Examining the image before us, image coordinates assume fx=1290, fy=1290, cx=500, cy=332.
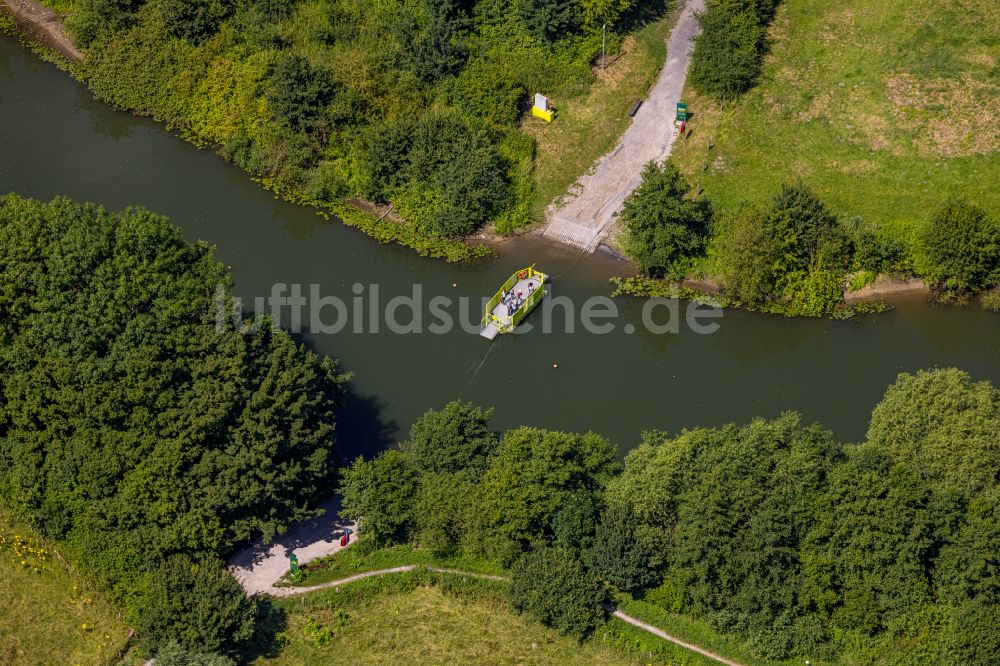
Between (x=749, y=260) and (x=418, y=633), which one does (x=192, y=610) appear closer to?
(x=418, y=633)

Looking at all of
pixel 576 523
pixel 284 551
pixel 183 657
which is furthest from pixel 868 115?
pixel 183 657

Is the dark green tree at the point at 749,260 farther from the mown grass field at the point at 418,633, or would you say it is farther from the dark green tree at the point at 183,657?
the dark green tree at the point at 183,657

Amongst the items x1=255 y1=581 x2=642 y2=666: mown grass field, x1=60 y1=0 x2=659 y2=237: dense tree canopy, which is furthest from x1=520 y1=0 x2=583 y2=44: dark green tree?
x1=255 y1=581 x2=642 y2=666: mown grass field

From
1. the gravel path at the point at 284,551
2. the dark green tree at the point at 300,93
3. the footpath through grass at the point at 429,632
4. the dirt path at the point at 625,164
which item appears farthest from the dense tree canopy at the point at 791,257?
the dark green tree at the point at 300,93

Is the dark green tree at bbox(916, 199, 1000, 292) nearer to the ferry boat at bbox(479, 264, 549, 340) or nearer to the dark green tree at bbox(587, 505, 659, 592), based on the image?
the ferry boat at bbox(479, 264, 549, 340)

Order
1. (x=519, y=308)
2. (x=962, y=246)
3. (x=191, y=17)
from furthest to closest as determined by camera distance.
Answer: (x=191, y=17)
(x=519, y=308)
(x=962, y=246)
